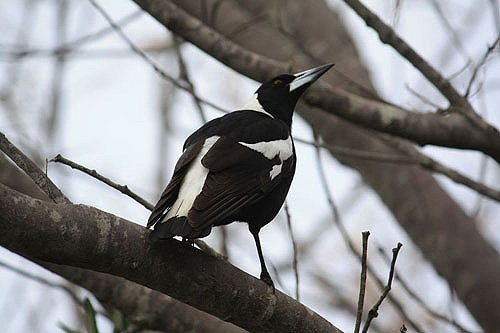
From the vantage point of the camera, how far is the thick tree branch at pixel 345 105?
11.7 ft

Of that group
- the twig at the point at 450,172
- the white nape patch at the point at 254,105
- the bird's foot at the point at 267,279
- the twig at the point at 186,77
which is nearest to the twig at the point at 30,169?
the bird's foot at the point at 267,279

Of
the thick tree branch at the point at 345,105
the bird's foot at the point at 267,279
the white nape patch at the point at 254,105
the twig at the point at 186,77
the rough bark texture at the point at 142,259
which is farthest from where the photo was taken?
the white nape patch at the point at 254,105

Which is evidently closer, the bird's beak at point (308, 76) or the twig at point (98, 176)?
the twig at point (98, 176)

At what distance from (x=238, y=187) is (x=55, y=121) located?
4446mm

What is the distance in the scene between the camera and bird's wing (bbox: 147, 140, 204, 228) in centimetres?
256

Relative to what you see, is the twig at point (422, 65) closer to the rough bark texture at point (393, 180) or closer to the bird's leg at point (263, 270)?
the bird's leg at point (263, 270)

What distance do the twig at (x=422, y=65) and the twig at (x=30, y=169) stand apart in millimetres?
1687

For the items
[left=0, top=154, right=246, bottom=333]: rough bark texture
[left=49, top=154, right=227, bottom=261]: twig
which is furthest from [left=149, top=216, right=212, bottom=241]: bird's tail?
[left=0, top=154, right=246, bottom=333]: rough bark texture

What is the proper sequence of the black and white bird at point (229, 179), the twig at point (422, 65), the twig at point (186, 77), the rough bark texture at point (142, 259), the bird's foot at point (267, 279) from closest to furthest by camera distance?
the rough bark texture at point (142, 259), the black and white bird at point (229, 179), the bird's foot at point (267, 279), the twig at point (422, 65), the twig at point (186, 77)

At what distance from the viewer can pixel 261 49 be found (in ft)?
20.9

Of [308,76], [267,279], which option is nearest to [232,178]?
[267,279]

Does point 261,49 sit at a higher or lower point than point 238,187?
higher

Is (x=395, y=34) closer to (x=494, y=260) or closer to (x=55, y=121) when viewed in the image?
(x=494, y=260)

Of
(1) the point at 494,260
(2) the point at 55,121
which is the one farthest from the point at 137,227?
(2) the point at 55,121
